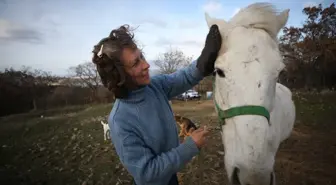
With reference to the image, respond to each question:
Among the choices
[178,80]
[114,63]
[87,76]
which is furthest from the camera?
[87,76]

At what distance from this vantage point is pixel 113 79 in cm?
166

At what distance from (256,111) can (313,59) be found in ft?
56.7

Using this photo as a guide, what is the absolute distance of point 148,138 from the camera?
5.48 ft

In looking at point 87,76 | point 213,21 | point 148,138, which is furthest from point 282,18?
point 87,76

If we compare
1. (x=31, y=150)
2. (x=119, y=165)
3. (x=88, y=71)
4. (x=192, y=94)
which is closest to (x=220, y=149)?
(x=119, y=165)

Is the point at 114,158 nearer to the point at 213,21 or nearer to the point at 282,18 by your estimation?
the point at 213,21

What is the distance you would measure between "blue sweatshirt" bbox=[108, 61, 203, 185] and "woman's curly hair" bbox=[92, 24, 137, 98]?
0.11 metres

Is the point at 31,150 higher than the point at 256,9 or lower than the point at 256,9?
lower

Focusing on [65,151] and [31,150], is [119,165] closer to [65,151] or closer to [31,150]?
[65,151]

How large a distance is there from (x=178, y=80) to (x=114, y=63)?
813 millimetres

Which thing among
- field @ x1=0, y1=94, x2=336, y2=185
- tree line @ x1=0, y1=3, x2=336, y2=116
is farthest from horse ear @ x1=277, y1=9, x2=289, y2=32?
tree line @ x1=0, y1=3, x2=336, y2=116

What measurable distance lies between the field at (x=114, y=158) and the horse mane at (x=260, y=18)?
3611 millimetres

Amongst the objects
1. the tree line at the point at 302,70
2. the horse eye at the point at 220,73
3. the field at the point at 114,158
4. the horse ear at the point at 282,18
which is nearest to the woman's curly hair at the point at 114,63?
the horse eye at the point at 220,73

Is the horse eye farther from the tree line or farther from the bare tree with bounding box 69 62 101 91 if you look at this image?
the bare tree with bounding box 69 62 101 91
